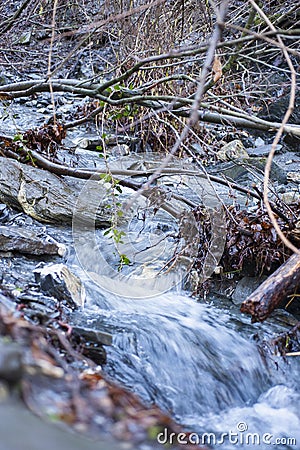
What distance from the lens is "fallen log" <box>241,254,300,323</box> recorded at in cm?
252

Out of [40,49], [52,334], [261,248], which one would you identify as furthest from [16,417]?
[40,49]

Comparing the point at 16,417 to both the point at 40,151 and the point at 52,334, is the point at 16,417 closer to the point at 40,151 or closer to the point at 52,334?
the point at 52,334

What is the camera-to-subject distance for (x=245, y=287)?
Answer: 3.41 meters

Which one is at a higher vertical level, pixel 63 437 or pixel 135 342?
pixel 63 437

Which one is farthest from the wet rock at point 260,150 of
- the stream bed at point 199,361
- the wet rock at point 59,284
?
the wet rock at point 59,284

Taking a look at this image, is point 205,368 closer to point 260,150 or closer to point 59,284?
point 59,284

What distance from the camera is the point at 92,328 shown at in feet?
8.91

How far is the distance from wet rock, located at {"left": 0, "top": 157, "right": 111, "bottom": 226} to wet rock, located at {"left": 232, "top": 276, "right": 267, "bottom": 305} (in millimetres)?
1338

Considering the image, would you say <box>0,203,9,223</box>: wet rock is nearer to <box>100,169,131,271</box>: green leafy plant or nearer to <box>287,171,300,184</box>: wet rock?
<box>100,169,131,271</box>: green leafy plant

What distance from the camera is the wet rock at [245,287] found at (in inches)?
133

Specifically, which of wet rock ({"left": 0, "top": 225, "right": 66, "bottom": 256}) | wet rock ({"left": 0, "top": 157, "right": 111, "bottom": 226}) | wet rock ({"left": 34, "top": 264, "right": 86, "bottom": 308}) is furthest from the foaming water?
wet rock ({"left": 0, "top": 157, "right": 111, "bottom": 226})

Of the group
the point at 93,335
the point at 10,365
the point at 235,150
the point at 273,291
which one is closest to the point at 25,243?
the point at 93,335

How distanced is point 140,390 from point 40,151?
115 inches

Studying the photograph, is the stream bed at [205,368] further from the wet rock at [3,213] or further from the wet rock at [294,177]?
the wet rock at [294,177]
